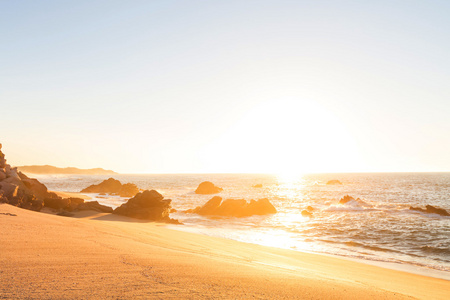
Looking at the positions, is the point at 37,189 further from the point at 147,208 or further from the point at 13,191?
the point at 147,208

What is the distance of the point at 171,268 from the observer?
6473mm

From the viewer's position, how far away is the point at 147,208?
2762 cm

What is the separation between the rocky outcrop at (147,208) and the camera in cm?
2703

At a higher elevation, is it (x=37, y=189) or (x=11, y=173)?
(x=11, y=173)

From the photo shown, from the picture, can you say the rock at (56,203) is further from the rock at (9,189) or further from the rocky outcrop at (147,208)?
the rock at (9,189)

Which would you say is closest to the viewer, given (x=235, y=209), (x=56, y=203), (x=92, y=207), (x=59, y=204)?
(x=56, y=203)

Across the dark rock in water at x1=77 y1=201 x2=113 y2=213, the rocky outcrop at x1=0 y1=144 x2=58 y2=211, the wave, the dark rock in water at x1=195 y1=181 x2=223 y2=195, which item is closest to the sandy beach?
the rocky outcrop at x1=0 y1=144 x2=58 y2=211

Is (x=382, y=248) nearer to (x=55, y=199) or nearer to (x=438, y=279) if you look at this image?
(x=438, y=279)

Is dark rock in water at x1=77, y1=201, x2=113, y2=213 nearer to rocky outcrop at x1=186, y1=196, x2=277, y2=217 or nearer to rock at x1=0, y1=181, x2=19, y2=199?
rock at x1=0, y1=181, x2=19, y2=199

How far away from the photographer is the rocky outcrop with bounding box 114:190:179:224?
27030 mm

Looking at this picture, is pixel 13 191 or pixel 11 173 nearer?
pixel 13 191

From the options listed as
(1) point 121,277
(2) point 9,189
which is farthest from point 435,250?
(2) point 9,189

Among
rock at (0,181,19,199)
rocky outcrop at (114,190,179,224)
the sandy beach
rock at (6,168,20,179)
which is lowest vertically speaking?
rocky outcrop at (114,190,179,224)

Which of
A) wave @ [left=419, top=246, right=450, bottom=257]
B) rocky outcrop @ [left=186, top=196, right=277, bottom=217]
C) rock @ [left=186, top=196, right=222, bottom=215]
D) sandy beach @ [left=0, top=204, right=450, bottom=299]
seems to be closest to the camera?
sandy beach @ [left=0, top=204, right=450, bottom=299]
